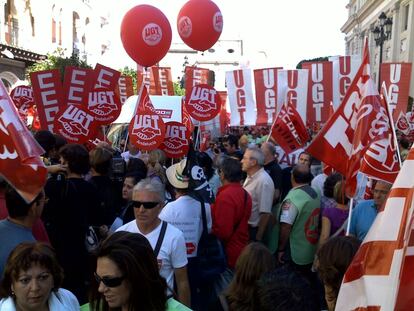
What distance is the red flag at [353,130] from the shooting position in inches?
164

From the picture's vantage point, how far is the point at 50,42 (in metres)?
32.9

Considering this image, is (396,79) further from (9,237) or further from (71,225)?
(9,237)

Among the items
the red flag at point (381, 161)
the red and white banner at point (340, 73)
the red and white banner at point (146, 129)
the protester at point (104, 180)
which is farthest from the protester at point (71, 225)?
the red and white banner at point (340, 73)

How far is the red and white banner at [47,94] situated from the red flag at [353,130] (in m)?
4.36

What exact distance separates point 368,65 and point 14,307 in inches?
133

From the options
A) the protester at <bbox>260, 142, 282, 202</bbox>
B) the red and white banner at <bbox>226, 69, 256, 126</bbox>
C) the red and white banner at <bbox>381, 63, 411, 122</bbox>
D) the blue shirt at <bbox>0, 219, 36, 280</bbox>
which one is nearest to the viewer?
the blue shirt at <bbox>0, 219, 36, 280</bbox>

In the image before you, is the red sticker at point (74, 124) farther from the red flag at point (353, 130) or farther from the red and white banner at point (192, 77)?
the red and white banner at point (192, 77)

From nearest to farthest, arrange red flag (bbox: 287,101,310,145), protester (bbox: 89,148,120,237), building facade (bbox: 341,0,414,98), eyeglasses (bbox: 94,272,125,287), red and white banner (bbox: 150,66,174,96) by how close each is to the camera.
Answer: eyeglasses (bbox: 94,272,125,287)
protester (bbox: 89,148,120,237)
red flag (bbox: 287,101,310,145)
red and white banner (bbox: 150,66,174,96)
building facade (bbox: 341,0,414,98)

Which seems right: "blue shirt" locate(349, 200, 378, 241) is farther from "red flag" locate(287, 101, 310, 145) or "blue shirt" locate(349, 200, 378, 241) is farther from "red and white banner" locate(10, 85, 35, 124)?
"red and white banner" locate(10, 85, 35, 124)

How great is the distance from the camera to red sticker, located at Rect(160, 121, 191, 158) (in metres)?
8.16

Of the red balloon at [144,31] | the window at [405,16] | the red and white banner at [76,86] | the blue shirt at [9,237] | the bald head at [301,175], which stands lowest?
the blue shirt at [9,237]

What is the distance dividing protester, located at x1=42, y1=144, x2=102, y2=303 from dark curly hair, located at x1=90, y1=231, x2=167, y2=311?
1.56m

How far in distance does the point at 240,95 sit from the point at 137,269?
10.1 meters

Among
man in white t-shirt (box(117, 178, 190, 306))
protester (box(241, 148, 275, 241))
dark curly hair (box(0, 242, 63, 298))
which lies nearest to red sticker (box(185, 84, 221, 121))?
protester (box(241, 148, 275, 241))
